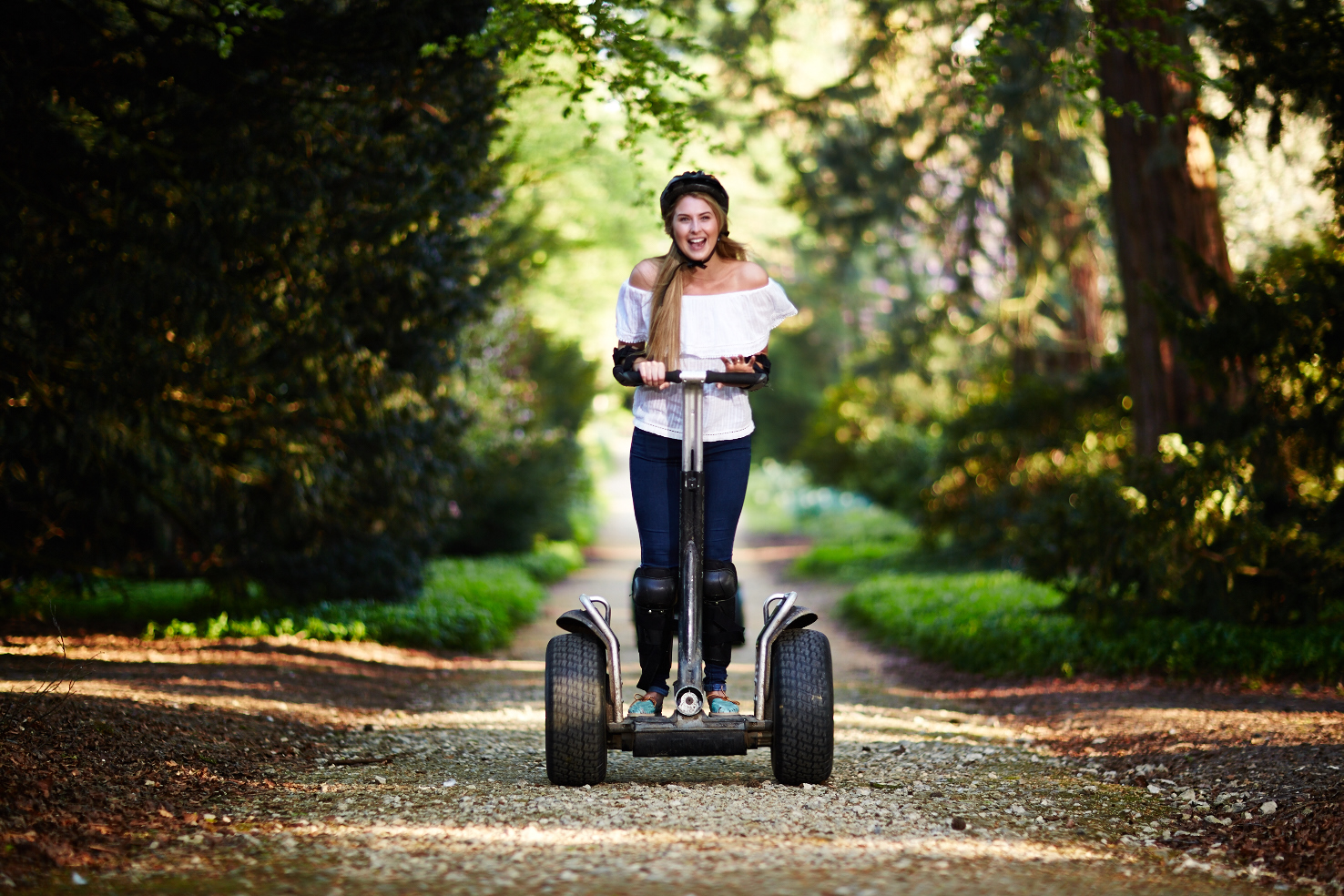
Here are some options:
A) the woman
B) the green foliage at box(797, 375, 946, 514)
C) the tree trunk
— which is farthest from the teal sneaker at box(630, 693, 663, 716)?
the green foliage at box(797, 375, 946, 514)

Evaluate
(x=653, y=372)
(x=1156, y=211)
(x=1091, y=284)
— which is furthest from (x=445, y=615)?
(x=1091, y=284)

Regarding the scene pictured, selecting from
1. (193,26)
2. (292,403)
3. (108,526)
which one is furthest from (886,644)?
(193,26)

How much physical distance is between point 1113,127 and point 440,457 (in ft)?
19.1

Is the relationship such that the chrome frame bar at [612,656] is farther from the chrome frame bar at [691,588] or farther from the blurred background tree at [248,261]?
the blurred background tree at [248,261]

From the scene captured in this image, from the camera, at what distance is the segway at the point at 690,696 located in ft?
13.4

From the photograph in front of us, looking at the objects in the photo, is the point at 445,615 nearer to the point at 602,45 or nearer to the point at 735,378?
the point at 602,45

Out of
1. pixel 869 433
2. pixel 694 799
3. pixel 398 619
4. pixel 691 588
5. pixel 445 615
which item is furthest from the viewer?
pixel 869 433

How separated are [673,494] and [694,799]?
1122 millimetres

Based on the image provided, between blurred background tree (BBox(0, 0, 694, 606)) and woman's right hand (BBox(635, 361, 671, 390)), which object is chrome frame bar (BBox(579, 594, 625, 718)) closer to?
woman's right hand (BBox(635, 361, 671, 390))

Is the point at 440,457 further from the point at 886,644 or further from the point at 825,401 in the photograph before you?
the point at 825,401

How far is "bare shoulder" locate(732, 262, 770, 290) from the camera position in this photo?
4301 mm

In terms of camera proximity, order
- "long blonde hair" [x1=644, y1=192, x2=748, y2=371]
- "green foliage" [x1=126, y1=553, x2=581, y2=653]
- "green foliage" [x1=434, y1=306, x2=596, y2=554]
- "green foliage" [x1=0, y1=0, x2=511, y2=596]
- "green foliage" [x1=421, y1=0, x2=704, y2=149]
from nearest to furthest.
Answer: "long blonde hair" [x1=644, y1=192, x2=748, y2=371] → "green foliage" [x1=421, y1=0, x2=704, y2=149] → "green foliage" [x1=0, y1=0, x2=511, y2=596] → "green foliage" [x1=126, y1=553, x2=581, y2=653] → "green foliage" [x1=434, y1=306, x2=596, y2=554]

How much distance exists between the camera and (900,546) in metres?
16.8

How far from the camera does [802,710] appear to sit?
13.5 ft
